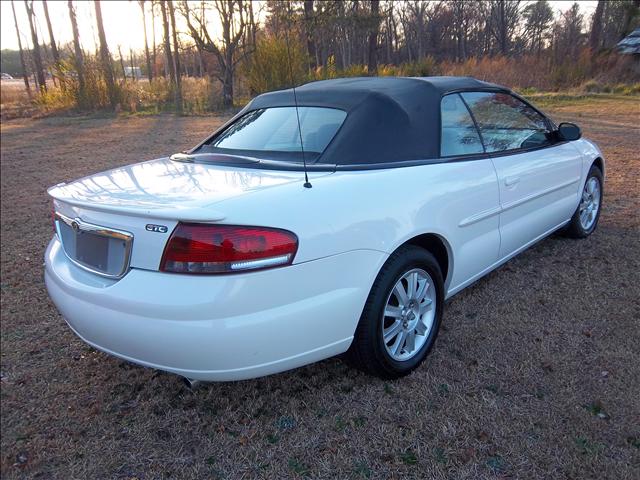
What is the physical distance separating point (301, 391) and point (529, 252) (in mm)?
2650

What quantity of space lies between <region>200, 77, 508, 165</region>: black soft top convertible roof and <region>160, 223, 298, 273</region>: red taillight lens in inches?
31.1

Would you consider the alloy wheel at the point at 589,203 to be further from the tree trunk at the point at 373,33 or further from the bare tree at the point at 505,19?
the bare tree at the point at 505,19

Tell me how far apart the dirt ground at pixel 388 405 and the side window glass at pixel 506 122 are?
1.02 meters

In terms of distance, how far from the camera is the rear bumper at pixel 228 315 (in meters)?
1.99

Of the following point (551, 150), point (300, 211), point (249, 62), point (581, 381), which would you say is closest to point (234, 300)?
point (300, 211)

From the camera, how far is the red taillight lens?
78.4 inches

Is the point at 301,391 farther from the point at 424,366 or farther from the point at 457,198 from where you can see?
the point at 457,198

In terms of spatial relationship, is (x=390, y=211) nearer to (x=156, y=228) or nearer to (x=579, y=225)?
(x=156, y=228)

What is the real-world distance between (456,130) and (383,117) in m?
0.57

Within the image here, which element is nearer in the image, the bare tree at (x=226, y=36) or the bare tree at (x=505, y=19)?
the bare tree at (x=226, y=36)

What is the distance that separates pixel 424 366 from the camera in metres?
2.81

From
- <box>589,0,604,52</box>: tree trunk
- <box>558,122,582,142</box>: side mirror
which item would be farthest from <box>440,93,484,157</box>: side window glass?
<box>589,0,604,52</box>: tree trunk

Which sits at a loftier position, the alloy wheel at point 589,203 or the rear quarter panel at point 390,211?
the rear quarter panel at point 390,211

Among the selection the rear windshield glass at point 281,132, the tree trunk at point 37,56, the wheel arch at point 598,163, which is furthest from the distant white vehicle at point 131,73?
the wheel arch at point 598,163
